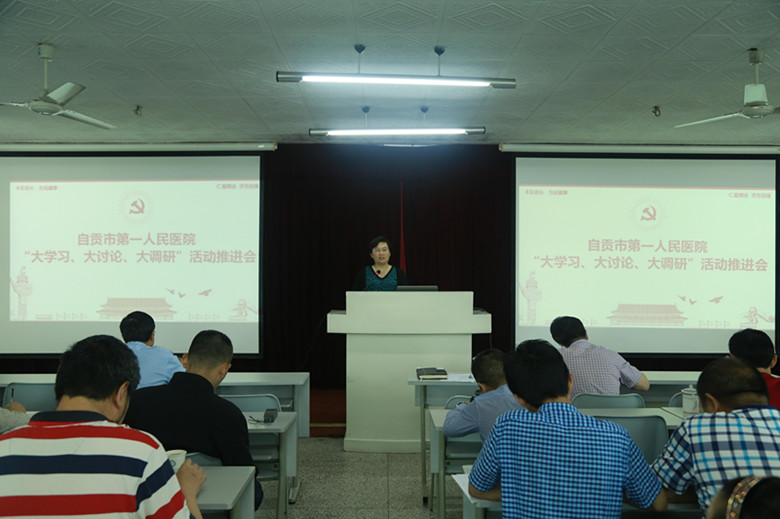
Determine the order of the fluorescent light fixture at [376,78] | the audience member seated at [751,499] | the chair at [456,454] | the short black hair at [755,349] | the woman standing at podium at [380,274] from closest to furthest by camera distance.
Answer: the audience member seated at [751,499] < the short black hair at [755,349] < the chair at [456,454] < the fluorescent light fixture at [376,78] < the woman standing at podium at [380,274]

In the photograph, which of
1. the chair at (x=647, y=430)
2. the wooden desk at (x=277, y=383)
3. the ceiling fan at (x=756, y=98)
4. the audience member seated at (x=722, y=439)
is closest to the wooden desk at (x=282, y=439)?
the wooden desk at (x=277, y=383)

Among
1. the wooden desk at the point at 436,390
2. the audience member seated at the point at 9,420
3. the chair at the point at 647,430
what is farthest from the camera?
the wooden desk at the point at 436,390

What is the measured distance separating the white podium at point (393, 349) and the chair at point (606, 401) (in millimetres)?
1743

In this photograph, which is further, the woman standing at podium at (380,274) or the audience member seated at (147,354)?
the woman standing at podium at (380,274)

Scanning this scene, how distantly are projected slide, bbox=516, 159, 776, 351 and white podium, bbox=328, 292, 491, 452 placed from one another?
7.73 ft

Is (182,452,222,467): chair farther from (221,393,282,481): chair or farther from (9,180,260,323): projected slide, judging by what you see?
(9,180,260,323): projected slide

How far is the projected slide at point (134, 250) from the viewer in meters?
6.80

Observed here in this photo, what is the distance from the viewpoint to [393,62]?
4.54 metres

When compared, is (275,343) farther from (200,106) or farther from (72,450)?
(72,450)

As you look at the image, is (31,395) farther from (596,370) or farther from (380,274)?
(596,370)

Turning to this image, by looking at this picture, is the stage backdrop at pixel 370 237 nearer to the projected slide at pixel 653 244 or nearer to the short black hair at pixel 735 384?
the projected slide at pixel 653 244

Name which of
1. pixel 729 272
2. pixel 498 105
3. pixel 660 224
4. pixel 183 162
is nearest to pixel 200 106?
pixel 183 162

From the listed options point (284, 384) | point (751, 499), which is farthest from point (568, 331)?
point (751, 499)

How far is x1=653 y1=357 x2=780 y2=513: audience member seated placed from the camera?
60.3 inches
